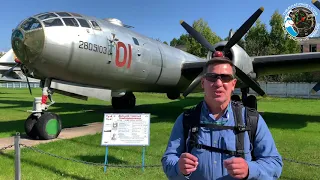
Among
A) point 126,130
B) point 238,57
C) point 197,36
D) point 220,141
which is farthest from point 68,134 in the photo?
point 220,141

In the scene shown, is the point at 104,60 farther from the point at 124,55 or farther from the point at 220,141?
the point at 220,141

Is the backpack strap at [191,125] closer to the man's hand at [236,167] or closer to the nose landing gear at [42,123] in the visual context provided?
the man's hand at [236,167]

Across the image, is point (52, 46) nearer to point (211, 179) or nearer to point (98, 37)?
point (98, 37)

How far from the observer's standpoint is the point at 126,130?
6113 mm

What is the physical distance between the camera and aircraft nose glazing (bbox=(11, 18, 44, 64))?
8.30 meters

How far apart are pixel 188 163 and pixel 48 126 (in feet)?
25.5

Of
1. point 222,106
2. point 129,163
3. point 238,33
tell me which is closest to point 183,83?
point 238,33

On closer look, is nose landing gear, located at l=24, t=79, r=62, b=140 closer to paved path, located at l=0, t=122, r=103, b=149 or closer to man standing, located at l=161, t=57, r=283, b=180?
paved path, located at l=0, t=122, r=103, b=149

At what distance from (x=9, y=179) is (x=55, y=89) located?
4.62 m

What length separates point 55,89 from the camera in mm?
9852

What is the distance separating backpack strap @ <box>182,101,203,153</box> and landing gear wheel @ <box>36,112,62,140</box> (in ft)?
24.2

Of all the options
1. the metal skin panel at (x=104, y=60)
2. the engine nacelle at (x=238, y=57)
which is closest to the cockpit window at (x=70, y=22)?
the metal skin panel at (x=104, y=60)

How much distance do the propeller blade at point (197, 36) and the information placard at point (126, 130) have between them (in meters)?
6.02

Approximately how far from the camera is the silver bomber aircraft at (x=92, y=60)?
8547 mm
